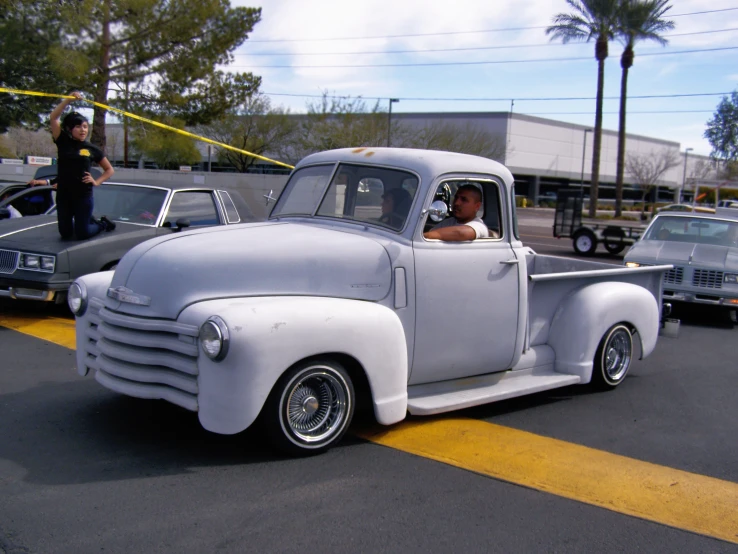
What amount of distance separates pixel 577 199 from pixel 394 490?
71.7ft

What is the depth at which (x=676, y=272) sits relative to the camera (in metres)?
10.6

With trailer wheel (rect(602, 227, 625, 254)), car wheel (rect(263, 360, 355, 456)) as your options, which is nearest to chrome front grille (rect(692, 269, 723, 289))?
car wheel (rect(263, 360, 355, 456))

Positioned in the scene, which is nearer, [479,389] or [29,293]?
[479,389]

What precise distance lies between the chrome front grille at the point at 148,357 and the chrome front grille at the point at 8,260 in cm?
405

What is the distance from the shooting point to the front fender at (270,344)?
157 inches

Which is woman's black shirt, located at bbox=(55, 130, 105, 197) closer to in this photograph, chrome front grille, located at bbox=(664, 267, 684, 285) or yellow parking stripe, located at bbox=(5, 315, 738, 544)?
yellow parking stripe, located at bbox=(5, 315, 738, 544)

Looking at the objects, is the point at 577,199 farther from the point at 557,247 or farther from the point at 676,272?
the point at 676,272

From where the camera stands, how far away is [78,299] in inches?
197

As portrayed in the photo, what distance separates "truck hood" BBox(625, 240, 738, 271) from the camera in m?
10.5

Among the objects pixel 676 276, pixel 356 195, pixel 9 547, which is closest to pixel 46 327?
pixel 356 195

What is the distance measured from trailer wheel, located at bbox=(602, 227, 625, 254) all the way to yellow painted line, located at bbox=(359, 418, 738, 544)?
19.2 metres

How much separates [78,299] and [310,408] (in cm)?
184

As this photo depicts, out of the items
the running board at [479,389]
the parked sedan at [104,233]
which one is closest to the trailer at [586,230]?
the parked sedan at [104,233]

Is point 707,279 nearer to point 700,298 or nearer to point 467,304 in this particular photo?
point 700,298
